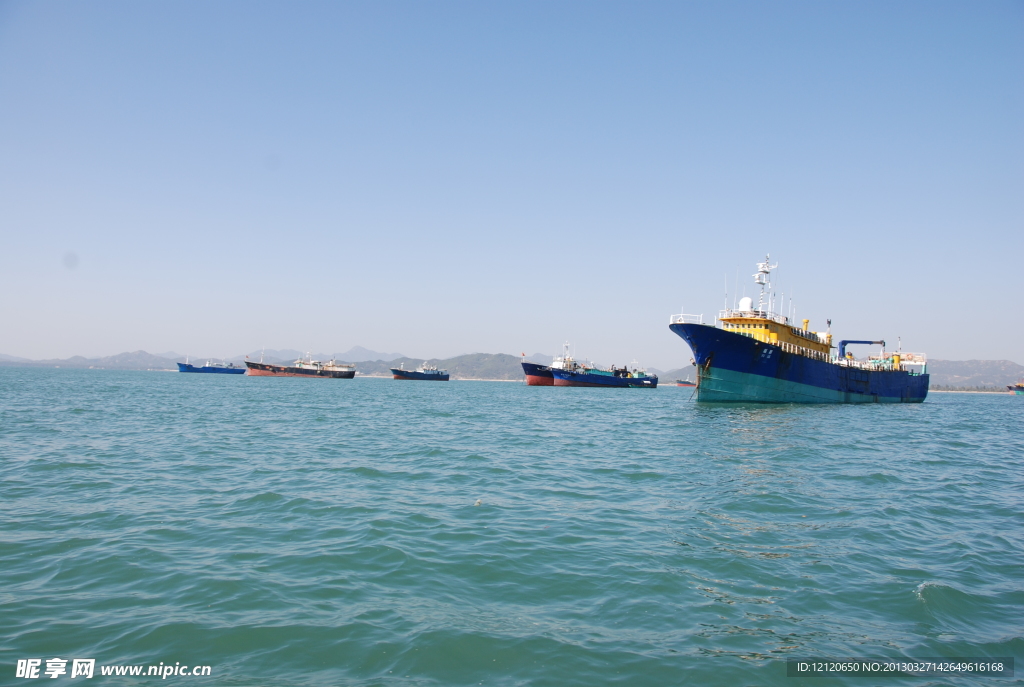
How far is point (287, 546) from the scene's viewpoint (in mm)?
7984

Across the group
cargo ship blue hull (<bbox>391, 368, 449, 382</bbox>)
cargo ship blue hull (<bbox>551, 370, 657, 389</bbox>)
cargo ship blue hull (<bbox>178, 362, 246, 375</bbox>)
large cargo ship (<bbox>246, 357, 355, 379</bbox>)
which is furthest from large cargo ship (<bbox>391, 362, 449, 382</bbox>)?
cargo ship blue hull (<bbox>551, 370, 657, 389</bbox>)

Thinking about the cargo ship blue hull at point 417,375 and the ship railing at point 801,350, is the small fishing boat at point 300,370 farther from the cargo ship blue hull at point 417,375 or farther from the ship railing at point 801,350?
the ship railing at point 801,350

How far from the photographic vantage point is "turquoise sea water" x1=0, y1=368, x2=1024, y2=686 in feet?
16.5

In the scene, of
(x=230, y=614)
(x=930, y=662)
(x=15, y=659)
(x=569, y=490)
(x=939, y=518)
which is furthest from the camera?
(x=569, y=490)

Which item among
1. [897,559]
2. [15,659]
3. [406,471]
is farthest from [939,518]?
[15,659]

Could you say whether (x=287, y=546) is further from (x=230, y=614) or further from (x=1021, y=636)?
(x=1021, y=636)

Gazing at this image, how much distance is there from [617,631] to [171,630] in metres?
4.57

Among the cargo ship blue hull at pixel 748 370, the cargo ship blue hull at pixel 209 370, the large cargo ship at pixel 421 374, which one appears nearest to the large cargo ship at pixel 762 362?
the cargo ship blue hull at pixel 748 370

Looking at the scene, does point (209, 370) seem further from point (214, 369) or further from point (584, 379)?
point (584, 379)

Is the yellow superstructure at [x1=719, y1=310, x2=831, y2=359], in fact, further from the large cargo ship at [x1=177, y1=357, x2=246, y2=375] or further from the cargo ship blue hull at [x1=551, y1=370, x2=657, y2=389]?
the large cargo ship at [x1=177, y1=357, x2=246, y2=375]

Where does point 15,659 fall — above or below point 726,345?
below

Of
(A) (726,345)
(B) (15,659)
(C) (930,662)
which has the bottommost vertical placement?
(B) (15,659)

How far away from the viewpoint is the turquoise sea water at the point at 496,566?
5.04 m

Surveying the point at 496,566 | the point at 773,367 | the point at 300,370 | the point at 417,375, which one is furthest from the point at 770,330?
the point at 300,370
